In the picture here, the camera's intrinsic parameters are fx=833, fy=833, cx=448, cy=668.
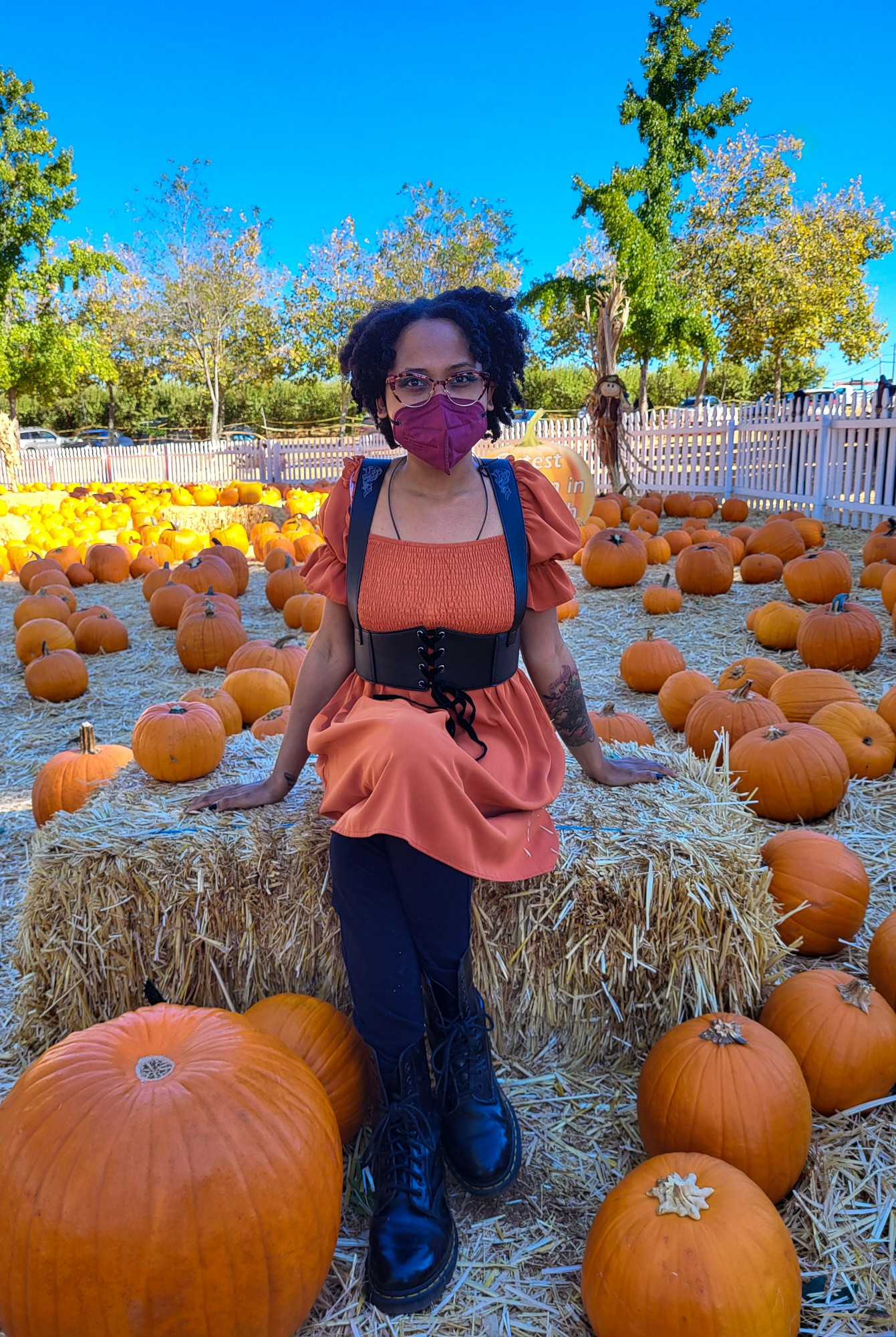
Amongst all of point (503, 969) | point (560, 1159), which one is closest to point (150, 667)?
point (503, 969)

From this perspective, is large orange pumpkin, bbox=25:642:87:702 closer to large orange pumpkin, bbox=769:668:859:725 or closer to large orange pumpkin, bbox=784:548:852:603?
large orange pumpkin, bbox=769:668:859:725

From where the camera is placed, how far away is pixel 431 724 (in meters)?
1.67

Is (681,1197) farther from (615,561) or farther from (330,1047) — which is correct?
(615,561)

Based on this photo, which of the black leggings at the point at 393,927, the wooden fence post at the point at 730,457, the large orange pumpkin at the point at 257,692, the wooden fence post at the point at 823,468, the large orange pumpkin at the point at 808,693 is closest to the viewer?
the black leggings at the point at 393,927

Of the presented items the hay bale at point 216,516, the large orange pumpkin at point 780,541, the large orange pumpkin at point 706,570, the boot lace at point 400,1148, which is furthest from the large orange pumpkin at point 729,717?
the hay bale at point 216,516

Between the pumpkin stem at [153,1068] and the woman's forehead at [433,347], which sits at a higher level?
the woman's forehead at [433,347]

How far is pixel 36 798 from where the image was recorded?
10.4 ft

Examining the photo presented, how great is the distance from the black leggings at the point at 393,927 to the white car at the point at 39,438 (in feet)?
130

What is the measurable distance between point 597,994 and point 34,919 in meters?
1.46

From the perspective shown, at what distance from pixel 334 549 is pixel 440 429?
394 millimetres

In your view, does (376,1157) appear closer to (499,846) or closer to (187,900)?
(499,846)

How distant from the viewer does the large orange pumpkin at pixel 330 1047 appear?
1.81m

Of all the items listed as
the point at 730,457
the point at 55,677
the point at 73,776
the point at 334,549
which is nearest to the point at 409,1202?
the point at 334,549

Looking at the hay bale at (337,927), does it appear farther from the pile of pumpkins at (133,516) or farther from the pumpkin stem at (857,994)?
the pile of pumpkins at (133,516)
